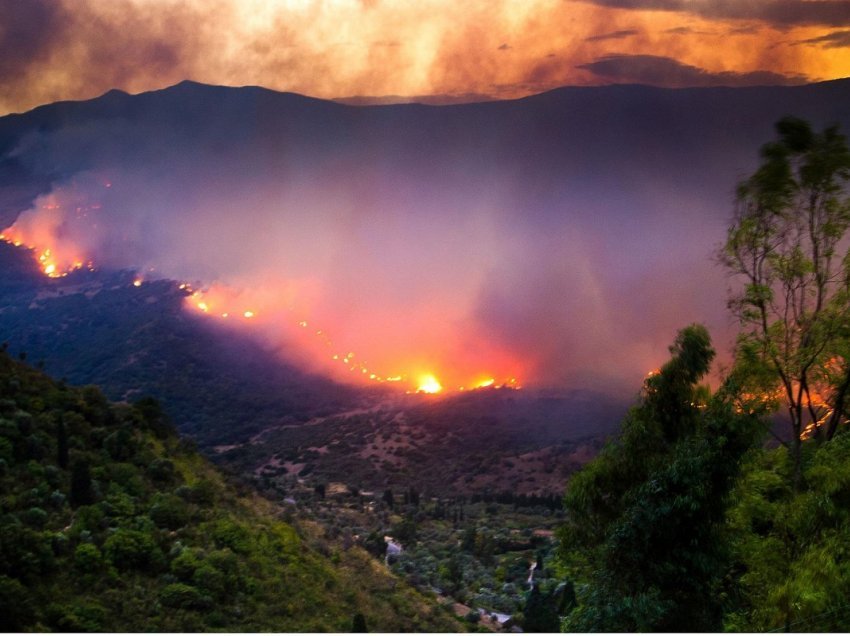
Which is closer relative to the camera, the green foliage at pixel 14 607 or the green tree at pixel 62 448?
the green foliage at pixel 14 607

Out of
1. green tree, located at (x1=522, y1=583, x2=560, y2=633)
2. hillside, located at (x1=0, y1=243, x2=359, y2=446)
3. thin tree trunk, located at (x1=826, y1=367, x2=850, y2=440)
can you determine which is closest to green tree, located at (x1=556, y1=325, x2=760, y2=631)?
thin tree trunk, located at (x1=826, y1=367, x2=850, y2=440)

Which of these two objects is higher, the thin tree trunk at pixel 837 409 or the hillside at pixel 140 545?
the thin tree trunk at pixel 837 409

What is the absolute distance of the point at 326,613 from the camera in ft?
50.1

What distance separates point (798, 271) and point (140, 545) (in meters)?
11.6

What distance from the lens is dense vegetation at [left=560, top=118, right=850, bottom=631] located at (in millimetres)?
8031

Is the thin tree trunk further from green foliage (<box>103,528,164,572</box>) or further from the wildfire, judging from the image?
the wildfire

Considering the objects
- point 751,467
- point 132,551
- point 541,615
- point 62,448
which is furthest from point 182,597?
point 751,467

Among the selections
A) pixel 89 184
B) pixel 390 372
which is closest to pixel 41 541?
pixel 390 372

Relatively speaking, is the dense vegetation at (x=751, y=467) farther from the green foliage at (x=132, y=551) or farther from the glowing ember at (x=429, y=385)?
the glowing ember at (x=429, y=385)

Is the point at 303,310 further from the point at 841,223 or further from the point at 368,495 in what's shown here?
the point at 841,223

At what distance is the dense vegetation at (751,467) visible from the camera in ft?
26.3

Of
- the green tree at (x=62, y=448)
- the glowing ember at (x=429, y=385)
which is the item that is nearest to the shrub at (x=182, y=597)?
the green tree at (x=62, y=448)

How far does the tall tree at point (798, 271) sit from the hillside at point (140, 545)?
31.9 feet

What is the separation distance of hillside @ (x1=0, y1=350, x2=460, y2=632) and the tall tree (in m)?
9.73
